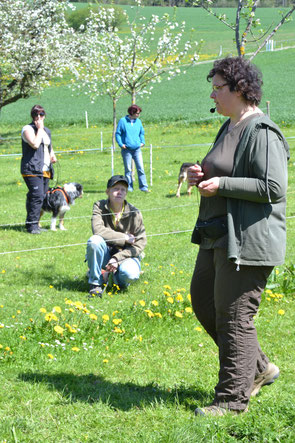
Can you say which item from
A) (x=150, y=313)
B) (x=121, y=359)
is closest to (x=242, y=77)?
(x=121, y=359)

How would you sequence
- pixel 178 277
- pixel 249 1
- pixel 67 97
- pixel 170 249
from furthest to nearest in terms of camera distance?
pixel 67 97 → pixel 170 249 → pixel 249 1 → pixel 178 277

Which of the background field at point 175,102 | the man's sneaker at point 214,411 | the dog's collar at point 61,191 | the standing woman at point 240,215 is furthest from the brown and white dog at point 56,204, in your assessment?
the background field at point 175,102

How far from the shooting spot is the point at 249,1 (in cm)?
820

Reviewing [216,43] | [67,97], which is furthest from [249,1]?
[216,43]

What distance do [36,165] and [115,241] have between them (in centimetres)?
423

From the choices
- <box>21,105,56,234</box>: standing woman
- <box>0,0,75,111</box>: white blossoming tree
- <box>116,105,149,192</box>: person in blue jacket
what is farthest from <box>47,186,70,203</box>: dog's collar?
<box>0,0,75,111</box>: white blossoming tree

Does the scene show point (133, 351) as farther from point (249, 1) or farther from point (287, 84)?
point (287, 84)

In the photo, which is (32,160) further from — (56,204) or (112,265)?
(112,265)

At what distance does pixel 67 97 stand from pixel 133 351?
142ft

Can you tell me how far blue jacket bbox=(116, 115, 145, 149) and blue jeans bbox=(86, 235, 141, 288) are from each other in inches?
295

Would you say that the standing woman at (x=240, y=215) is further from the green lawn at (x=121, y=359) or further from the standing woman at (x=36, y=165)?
the standing woman at (x=36, y=165)

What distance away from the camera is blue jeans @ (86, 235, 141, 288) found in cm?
673

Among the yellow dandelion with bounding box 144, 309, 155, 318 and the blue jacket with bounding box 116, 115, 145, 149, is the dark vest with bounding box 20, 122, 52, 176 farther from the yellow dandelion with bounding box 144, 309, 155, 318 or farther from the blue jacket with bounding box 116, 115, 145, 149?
the yellow dandelion with bounding box 144, 309, 155, 318

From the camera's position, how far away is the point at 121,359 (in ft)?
16.0
